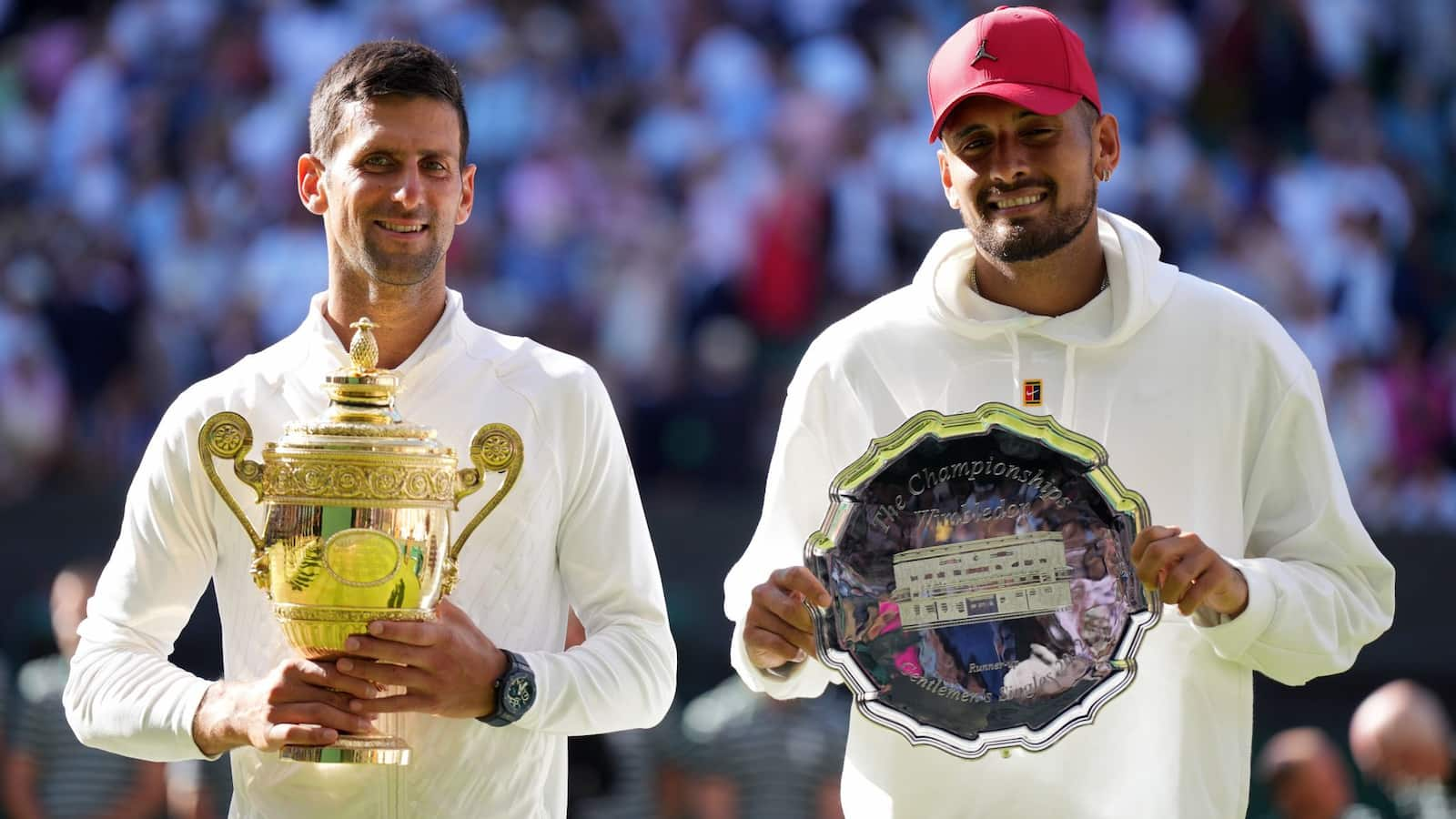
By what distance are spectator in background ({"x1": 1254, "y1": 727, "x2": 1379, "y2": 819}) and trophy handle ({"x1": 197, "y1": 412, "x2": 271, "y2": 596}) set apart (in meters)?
3.67

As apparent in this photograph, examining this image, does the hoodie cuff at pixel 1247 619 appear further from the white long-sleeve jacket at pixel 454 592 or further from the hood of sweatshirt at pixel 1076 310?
the white long-sleeve jacket at pixel 454 592

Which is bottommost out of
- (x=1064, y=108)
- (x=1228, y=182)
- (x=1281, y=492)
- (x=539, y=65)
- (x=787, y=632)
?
(x=787, y=632)

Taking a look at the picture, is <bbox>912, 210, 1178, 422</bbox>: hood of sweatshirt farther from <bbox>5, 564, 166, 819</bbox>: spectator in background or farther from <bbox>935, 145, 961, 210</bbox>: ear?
<bbox>5, 564, 166, 819</bbox>: spectator in background

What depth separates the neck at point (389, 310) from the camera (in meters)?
3.32

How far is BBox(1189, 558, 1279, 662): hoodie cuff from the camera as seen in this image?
2998mm

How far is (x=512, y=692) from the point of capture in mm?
3061

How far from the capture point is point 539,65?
10.1 metres

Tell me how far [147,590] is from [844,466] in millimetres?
1045

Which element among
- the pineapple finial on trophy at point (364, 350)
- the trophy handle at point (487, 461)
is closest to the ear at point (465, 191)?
the pineapple finial on trophy at point (364, 350)

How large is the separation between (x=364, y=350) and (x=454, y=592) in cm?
40

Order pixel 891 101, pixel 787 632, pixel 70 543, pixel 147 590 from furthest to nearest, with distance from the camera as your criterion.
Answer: pixel 891 101 → pixel 70 543 → pixel 147 590 → pixel 787 632

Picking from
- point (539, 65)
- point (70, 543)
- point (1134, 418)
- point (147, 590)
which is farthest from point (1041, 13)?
point (539, 65)

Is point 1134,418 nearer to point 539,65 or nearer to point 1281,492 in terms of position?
point 1281,492

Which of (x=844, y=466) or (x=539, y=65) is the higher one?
(x=539, y=65)
